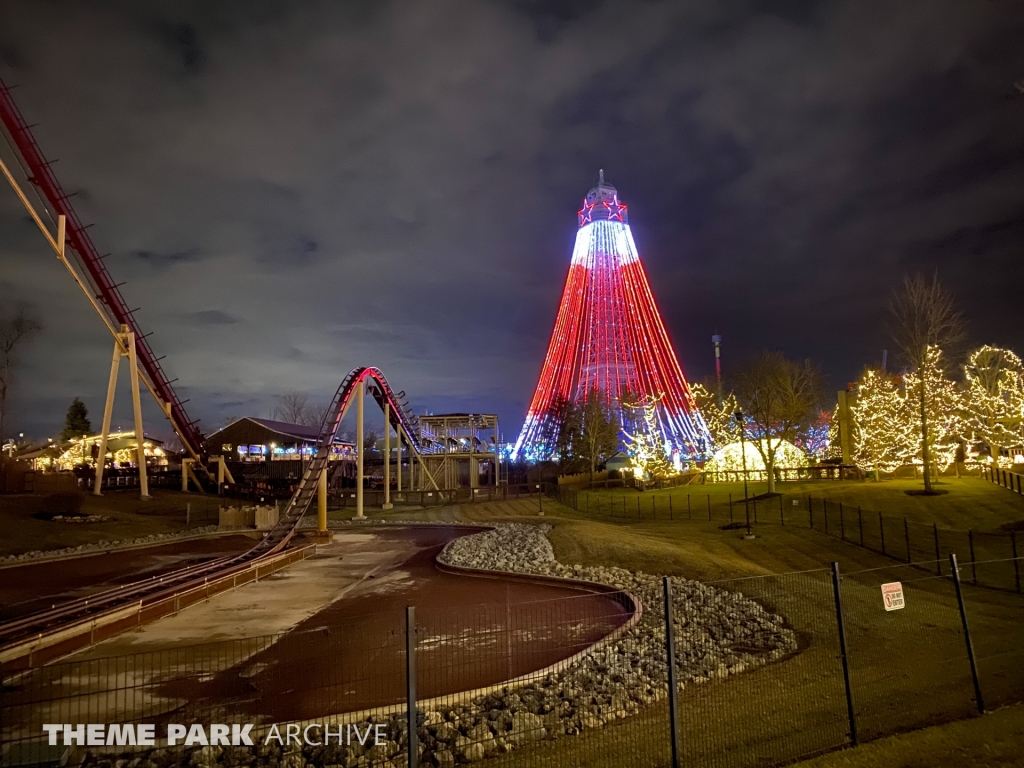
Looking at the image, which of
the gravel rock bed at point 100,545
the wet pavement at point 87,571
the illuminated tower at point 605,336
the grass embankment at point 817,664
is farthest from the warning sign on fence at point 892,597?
the illuminated tower at point 605,336

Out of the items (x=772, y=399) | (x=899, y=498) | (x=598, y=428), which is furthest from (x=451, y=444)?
(x=899, y=498)

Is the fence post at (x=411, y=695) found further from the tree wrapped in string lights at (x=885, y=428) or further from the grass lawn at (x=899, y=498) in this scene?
the tree wrapped in string lights at (x=885, y=428)

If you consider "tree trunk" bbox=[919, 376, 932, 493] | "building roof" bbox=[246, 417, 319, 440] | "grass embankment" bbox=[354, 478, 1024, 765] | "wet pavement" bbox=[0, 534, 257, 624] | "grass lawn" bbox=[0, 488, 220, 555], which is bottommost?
"grass embankment" bbox=[354, 478, 1024, 765]

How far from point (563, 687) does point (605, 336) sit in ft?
167

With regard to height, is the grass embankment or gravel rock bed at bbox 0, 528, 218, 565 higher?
gravel rock bed at bbox 0, 528, 218, 565

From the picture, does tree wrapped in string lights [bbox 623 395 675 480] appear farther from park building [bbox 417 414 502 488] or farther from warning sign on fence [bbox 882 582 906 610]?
warning sign on fence [bbox 882 582 906 610]

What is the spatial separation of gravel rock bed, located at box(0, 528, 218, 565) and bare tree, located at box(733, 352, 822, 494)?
90.5 ft

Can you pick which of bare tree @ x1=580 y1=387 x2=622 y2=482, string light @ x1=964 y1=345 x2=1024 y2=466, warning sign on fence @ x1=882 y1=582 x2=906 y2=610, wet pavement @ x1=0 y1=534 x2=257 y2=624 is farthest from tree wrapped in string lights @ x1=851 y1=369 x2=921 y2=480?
wet pavement @ x1=0 y1=534 x2=257 y2=624

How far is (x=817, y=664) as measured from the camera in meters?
8.93

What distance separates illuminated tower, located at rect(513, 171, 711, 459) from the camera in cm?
5484

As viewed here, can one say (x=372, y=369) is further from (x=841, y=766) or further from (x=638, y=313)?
(x=841, y=766)

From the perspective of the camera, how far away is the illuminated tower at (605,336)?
54844mm

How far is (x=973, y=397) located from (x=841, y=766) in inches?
1341

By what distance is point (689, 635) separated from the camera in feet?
34.3
